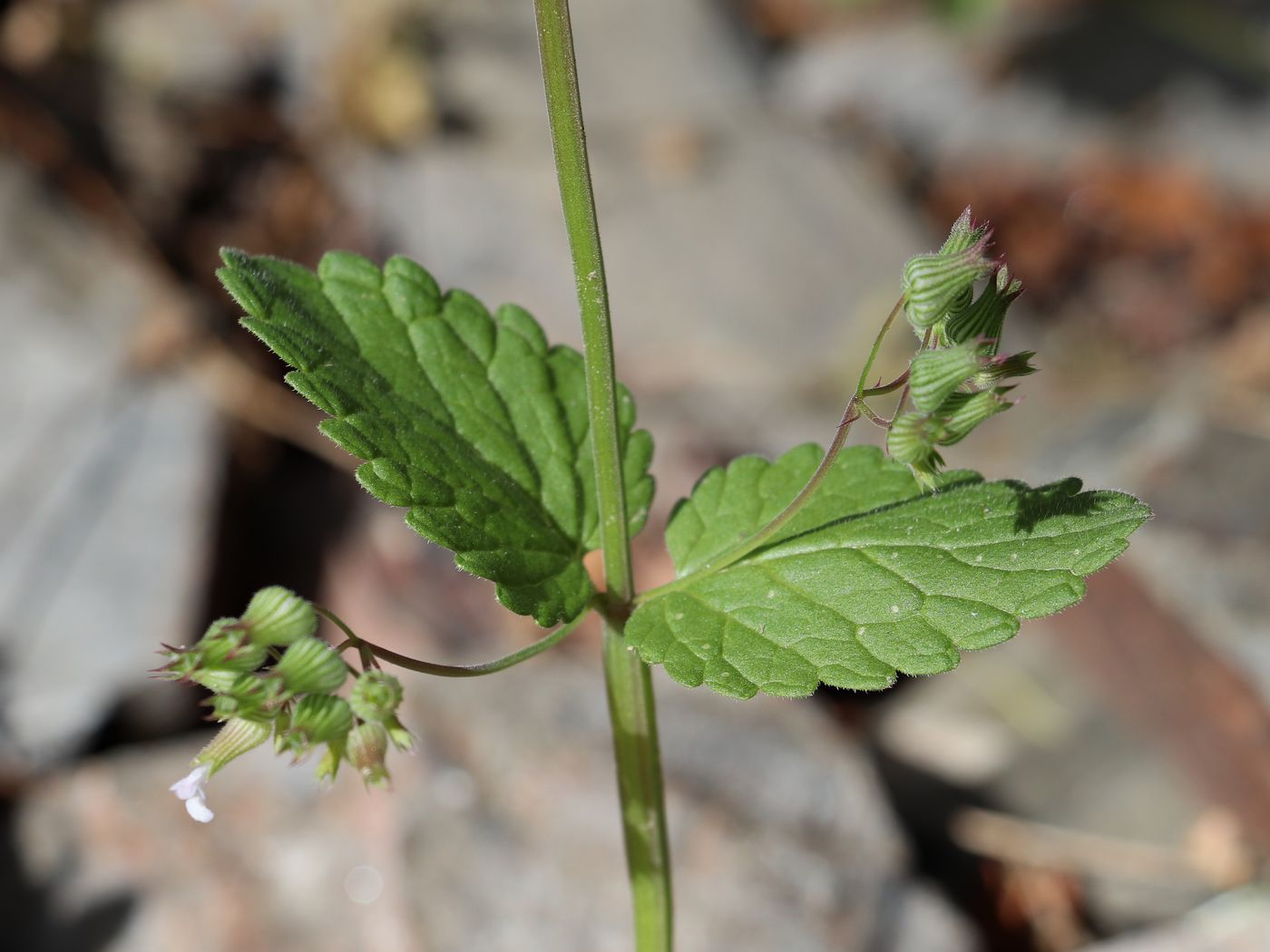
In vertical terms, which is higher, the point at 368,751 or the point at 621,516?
the point at 621,516

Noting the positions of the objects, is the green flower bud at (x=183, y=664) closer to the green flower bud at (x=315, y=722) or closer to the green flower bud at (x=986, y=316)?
the green flower bud at (x=315, y=722)

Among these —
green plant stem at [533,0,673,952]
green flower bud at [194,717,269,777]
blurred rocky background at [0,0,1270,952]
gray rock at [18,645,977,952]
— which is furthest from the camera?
blurred rocky background at [0,0,1270,952]

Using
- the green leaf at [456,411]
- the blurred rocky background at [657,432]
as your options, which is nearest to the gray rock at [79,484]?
the blurred rocky background at [657,432]

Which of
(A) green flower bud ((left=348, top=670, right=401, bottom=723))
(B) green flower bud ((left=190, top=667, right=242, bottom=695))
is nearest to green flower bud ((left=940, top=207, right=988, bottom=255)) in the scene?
(A) green flower bud ((left=348, top=670, right=401, bottom=723))

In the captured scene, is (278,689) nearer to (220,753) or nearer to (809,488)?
(220,753)

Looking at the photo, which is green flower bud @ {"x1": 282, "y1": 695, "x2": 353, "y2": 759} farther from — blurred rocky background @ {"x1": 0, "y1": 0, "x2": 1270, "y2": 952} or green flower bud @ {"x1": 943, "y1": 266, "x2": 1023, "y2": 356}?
blurred rocky background @ {"x1": 0, "y1": 0, "x2": 1270, "y2": 952}

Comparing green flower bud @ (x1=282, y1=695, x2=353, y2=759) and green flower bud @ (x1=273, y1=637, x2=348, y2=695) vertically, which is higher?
green flower bud @ (x1=273, y1=637, x2=348, y2=695)

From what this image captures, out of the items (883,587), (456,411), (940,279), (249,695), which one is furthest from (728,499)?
(249,695)

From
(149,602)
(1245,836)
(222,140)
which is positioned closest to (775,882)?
(1245,836)
